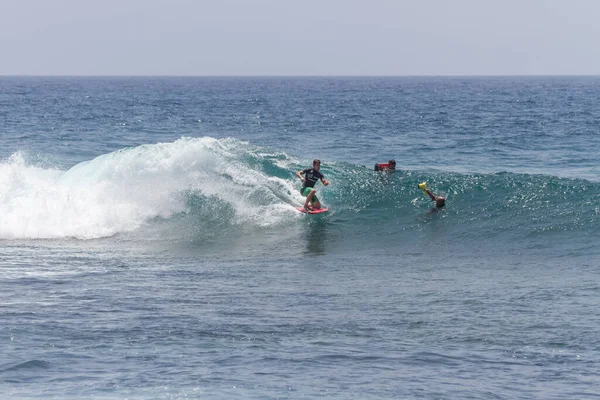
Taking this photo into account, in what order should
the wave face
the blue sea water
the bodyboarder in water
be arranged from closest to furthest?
1. the blue sea water
2. the wave face
3. the bodyboarder in water

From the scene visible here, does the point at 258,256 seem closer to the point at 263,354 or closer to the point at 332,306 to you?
the point at 332,306

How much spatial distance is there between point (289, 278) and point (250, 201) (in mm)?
7226

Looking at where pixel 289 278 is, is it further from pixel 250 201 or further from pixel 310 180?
pixel 250 201

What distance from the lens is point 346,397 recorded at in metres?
10.5

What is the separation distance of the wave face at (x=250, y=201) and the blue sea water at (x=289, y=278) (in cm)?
7

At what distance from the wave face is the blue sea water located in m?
0.07

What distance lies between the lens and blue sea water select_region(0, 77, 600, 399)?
37.0ft

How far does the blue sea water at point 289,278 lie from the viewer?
11.3 meters

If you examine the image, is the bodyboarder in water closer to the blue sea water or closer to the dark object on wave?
the blue sea water

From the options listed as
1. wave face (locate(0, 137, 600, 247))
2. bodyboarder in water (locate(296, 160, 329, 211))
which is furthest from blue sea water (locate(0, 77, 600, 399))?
bodyboarder in water (locate(296, 160, 329, 211))

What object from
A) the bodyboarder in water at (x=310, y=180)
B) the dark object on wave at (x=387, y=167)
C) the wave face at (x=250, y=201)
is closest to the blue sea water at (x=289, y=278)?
the wave face at (x=250, y=201)

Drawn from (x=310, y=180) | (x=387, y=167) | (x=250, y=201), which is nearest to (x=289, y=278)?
(x=310, y=180)

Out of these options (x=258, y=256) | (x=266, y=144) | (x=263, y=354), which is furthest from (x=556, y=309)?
(x=266, y=144)

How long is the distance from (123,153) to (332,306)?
13.1 meters
